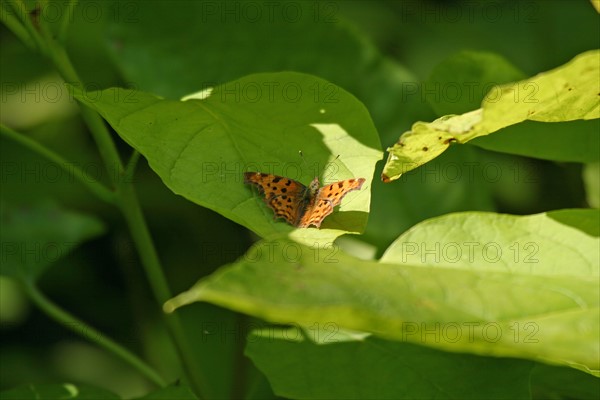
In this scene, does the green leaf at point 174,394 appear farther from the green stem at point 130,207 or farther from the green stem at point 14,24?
the green stem at point 14,24

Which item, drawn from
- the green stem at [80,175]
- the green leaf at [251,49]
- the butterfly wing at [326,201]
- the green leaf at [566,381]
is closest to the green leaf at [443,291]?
the butterfly wing at [326,201]

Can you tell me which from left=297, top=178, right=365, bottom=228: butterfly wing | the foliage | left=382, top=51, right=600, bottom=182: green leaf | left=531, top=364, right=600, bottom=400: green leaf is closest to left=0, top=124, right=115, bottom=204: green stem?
the foliage

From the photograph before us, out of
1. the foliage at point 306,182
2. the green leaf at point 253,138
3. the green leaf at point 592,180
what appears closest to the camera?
the foliage at point 306,182

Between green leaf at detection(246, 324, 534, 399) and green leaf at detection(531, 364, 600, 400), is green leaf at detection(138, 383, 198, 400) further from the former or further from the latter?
green leaf at detection(531, 364, 600, 400)

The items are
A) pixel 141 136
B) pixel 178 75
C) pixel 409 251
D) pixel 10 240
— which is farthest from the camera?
pixel 10 240

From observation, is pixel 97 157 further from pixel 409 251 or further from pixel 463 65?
pixel 409 251

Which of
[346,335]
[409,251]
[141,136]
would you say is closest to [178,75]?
[141,136]
